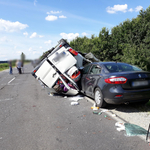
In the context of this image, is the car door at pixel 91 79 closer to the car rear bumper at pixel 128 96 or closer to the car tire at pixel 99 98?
the car tire at pixel 99 98

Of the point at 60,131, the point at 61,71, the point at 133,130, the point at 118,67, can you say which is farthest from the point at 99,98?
the point at 61,71

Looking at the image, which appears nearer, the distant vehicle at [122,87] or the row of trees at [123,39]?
the distant vehicle at [122,87]

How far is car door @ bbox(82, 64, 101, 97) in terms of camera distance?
5.47m

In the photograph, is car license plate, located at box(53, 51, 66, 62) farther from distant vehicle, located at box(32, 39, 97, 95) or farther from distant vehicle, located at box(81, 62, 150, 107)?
distant vehicle, located at box(81, 62, 150, 107)

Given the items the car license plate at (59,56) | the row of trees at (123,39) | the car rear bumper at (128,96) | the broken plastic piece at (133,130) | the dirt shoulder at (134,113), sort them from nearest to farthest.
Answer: the broken plastic piece at (133,130) < the dirt shoulder at (134,113) < the car rear bumper at (128,96) < the car license plate at (59,56) < the row of trees at (123,39)

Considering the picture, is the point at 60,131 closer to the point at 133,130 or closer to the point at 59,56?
the point at 133,130

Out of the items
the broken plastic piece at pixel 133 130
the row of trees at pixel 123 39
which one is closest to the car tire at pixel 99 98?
the broken plastic piece at pixel 133 130

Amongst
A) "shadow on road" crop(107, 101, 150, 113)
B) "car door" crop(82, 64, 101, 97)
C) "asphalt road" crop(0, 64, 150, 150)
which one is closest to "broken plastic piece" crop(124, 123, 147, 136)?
"asphalt road" crop(0, 64, 150, 150)

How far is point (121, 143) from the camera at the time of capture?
3.05 m

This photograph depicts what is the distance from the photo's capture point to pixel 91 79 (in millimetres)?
5734

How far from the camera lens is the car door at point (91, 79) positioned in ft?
18.0

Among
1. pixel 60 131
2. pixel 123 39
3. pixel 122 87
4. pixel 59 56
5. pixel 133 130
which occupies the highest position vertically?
pixel 123 39

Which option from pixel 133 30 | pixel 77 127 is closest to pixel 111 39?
pixel 133 30

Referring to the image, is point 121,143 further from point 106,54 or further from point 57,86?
point 106,54
